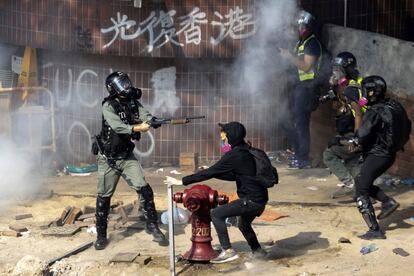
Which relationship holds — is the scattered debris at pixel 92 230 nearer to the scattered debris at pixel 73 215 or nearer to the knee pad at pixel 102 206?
the scattered debris at pixel 73 215

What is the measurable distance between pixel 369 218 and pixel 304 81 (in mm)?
3900

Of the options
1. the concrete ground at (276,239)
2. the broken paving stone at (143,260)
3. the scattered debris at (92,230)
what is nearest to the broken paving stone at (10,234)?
the concrete ground at (276,239)

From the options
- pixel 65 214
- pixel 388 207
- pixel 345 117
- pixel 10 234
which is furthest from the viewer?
pixel 345 117

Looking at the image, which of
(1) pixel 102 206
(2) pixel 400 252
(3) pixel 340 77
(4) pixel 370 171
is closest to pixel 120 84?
(1) pixel 102 206

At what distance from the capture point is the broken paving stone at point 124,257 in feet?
30.2

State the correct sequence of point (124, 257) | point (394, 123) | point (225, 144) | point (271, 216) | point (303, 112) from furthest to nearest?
1. point (303, 112)
2. point (225, 144)
3. point (271, 216)
4. point (394, 123)
5. point (124, 257)

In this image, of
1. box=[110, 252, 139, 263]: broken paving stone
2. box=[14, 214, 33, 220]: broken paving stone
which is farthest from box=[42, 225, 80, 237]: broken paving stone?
box=[110, 252, 139, 263]: broken paving stone

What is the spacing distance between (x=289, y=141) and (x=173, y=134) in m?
1.84

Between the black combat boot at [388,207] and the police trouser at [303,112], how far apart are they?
345cm

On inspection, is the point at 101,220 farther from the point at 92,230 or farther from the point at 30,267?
the point at 30,267

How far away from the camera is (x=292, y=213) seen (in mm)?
Result: 11031

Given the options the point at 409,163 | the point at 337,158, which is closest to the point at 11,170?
the point at 337,158

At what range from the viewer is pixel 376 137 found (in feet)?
31.9

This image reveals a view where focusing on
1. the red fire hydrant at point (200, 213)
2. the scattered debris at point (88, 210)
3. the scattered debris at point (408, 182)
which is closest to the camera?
the red fire hydrant at point (200, 213)
